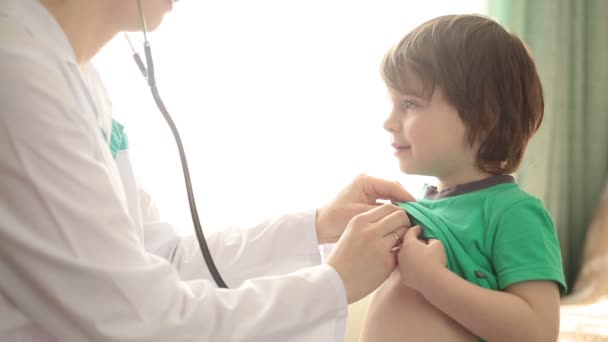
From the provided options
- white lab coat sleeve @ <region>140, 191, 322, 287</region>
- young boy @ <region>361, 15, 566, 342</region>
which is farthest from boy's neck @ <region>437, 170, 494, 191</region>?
white lab coat sleeve @ <region>140, 191, 322, 287</region>

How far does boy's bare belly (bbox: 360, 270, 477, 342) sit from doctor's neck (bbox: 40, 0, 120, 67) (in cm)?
70

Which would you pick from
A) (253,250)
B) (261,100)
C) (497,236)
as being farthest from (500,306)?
(261,100)

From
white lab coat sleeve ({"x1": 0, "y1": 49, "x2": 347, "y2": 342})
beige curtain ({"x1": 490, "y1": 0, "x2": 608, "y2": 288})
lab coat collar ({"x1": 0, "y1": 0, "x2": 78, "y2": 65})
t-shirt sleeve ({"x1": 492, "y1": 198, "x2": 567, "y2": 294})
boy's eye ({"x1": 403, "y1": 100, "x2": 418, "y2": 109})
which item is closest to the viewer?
white lab coat sleeve ({"x1": 0, "y1": 49, "x2": 347, "y2": 342})

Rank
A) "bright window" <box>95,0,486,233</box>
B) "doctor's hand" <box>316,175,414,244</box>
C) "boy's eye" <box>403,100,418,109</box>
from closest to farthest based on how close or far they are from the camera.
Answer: "boy's eye" <box>403,100,418,109</box>
"doctor's hand" <box>316,175,414,244</box>
"bright window" <box>95,0,486,233</box>

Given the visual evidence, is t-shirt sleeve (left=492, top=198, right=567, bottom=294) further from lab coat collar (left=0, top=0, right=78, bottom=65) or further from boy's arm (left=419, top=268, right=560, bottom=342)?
lab coat collar (left=0, top=0, right=78, bottom=65)

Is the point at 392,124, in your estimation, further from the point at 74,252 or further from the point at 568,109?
the point at 568,109

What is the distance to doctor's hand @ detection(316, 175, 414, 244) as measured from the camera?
1.18m

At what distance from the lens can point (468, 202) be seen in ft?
3.36

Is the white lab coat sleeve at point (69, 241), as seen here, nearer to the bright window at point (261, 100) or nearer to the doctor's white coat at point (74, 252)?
the doctor's white coat at point (74, 252)

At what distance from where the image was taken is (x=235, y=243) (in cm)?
125

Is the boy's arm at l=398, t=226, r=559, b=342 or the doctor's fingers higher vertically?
the doctor's fingers

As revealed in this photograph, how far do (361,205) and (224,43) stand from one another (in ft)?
2.43

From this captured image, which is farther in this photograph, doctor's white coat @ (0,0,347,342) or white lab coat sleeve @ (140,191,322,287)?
white lab coat sleeve @ (140,191,322,287)

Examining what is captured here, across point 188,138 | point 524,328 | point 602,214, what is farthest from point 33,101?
point 602,214
